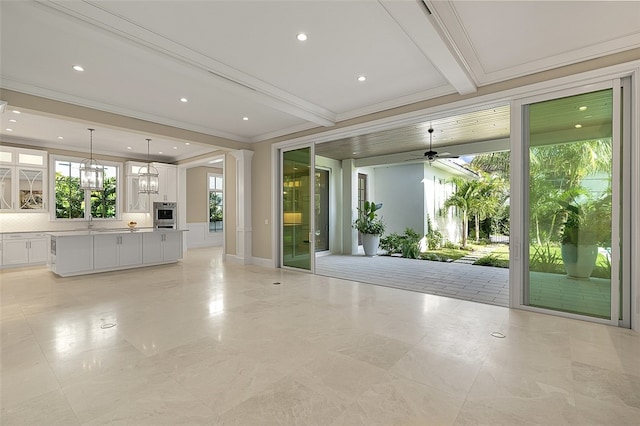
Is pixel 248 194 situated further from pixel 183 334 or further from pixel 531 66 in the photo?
pixel 531 66

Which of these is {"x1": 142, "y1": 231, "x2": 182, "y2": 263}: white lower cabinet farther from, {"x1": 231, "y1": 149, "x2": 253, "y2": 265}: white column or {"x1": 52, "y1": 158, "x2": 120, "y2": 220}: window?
{"x1": 52, "y1": 158, "x2": 120, "y2": 220}: window

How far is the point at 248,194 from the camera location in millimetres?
7809

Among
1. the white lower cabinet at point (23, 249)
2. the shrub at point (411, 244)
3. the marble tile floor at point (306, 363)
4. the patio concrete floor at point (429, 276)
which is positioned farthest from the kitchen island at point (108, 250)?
the shrub at point (411, 244)

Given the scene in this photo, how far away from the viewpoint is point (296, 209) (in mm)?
7008

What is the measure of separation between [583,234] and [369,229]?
6.35m

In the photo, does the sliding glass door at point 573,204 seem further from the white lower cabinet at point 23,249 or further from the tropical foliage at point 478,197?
the white lower cabinet at point 23,249

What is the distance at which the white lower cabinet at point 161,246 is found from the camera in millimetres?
7348

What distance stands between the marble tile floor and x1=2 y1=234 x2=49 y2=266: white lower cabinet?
3.91 meters

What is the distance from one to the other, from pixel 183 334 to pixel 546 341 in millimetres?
3820

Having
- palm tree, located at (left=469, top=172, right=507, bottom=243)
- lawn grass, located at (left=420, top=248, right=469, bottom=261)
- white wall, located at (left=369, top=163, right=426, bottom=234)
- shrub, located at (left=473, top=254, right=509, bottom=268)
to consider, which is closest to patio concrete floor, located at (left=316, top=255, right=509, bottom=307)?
shrub, located at (left=473, top=254, right=509, bottom=268)

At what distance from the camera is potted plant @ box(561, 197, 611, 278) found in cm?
358

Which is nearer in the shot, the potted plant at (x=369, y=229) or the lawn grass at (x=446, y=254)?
the lawn grass at (x=446, y=254)

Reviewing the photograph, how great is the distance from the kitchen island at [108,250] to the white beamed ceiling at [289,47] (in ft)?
9.65

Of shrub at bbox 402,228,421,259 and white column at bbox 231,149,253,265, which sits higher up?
white column at bbox 231,149,253,265
